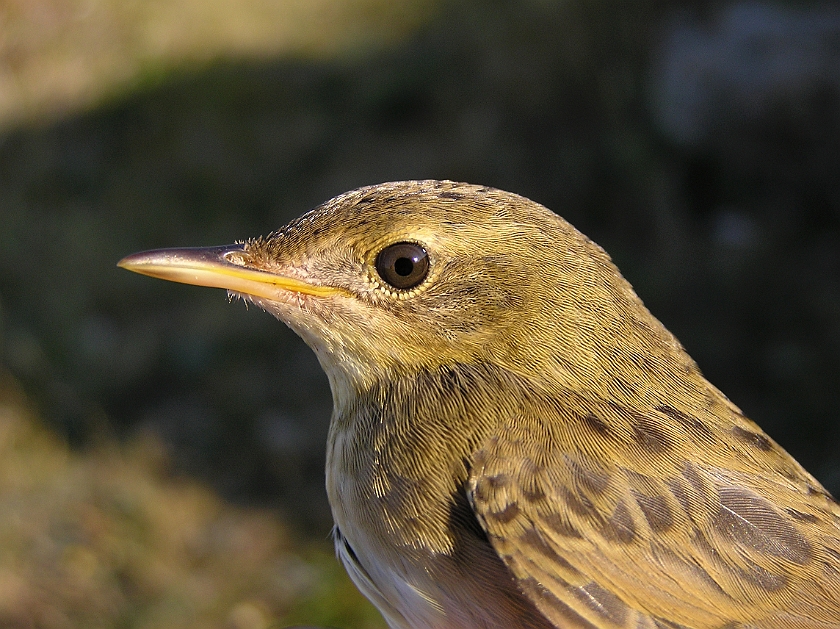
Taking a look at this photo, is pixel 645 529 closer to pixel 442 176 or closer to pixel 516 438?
pixel 516 438

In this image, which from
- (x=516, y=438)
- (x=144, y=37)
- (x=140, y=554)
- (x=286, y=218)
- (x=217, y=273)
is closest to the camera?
(x=516, y=438)

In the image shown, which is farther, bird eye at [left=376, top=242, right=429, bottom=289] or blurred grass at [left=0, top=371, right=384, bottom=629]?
blurred grass at [left=0, top=371, right=384, bottom=629]

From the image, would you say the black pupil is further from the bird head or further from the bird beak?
the bird beak

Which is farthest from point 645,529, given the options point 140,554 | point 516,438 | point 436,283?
point 140,554

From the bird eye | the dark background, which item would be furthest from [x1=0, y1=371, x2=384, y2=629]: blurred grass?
the bird eye

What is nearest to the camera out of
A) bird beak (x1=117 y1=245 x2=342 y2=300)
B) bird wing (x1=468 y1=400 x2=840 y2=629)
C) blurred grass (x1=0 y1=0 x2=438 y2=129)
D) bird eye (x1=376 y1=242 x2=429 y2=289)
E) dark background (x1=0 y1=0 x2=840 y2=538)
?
bird wing (x1=468 y1=400 x2=840 y2=629)

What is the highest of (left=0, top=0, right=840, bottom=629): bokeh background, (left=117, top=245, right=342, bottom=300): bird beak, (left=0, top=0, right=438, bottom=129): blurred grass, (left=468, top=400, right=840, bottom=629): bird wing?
(left=0, top=0, right=438, bottom=129): blurred grass

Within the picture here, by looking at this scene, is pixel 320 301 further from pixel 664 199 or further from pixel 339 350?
pixel 664 199
